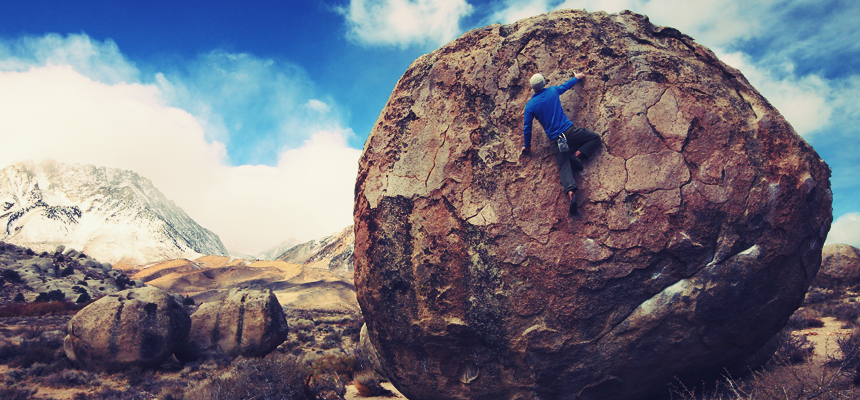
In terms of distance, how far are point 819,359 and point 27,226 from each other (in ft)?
354

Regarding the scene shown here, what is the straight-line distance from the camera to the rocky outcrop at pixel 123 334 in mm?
8078

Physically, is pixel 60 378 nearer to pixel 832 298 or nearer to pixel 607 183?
pixel 607 183

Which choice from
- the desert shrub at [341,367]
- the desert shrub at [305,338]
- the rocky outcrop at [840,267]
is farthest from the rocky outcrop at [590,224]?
the rocky outcrop at [840,267]

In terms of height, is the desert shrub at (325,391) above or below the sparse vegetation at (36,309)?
below

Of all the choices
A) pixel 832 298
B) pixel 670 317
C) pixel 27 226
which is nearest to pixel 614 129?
pixel 670 317

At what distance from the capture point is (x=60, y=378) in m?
7.41

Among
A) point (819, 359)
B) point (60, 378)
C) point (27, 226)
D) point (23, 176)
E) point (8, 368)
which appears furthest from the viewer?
point (23, 176)

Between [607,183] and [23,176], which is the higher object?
[23,176]

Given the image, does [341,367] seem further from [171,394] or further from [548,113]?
[548,113]

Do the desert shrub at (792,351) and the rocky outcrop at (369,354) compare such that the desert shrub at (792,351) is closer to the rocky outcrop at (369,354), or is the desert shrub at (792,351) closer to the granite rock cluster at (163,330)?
the rocky outcrop at (369,354)

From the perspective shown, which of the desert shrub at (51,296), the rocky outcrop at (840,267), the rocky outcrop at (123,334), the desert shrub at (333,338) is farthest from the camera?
the desert shrub at (51,296)

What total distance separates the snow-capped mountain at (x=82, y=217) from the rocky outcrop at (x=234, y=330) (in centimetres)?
6789

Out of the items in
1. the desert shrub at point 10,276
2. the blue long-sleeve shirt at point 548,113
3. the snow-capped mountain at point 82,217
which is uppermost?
the snow-capped mountain at point 82,217

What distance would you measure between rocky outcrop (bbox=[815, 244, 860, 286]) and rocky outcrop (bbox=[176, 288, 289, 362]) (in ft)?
58.9
